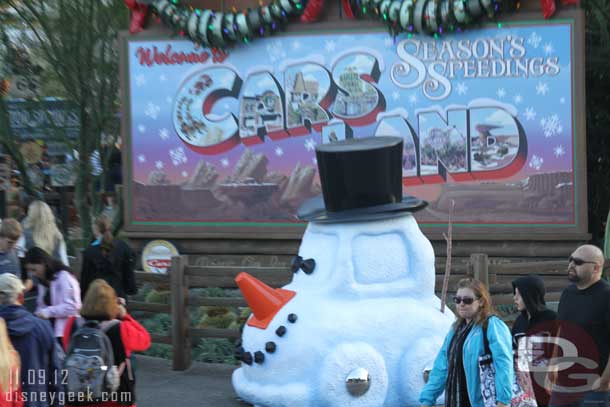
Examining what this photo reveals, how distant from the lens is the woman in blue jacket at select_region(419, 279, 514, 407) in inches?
230

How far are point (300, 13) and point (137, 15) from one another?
254cm

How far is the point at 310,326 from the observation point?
851 cm

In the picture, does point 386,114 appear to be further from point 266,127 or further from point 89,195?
point 89,195

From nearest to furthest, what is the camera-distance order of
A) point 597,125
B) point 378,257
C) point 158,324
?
point 378,257, point 158,324, point 597,125

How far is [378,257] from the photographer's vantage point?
28.1ft

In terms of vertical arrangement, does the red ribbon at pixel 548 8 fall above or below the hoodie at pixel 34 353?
above

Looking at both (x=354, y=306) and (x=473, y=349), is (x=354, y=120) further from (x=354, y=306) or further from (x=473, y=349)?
(x=473, y=349)

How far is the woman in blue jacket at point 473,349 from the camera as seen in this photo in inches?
230

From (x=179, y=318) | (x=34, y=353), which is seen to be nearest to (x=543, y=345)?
(x=34, y=353)

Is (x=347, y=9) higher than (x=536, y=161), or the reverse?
(x=347, y=9)

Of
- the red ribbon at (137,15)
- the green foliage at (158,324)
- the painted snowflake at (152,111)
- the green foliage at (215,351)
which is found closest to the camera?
the green foliage at (215,351)

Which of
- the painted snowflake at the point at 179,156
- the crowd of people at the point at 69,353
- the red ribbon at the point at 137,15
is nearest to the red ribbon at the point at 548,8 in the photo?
the painted snowflake at the point at 179,156

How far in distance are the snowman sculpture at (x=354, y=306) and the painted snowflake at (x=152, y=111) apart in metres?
7.51

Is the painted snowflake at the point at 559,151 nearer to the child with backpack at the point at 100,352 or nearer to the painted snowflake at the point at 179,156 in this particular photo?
the painted snowflake at the point at 179,156
